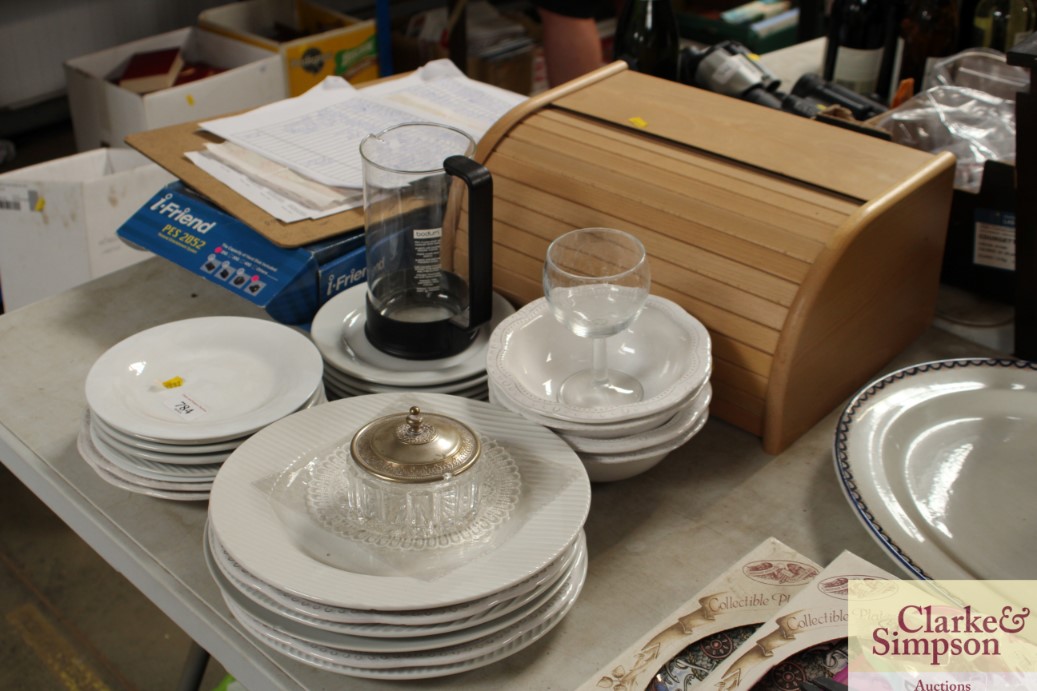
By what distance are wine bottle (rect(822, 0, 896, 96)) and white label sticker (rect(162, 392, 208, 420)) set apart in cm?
115

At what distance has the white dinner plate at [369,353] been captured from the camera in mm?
1053

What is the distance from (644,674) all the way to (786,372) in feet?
1.19

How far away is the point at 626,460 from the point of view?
36.6 inches

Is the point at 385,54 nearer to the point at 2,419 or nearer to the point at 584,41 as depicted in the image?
the point at 584,41

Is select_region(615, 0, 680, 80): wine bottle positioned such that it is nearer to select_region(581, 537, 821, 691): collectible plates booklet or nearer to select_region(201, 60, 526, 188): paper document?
select_region(201, 60, 526, 188): paper document

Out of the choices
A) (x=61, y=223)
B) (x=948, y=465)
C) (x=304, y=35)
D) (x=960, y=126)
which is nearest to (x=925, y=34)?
(x=960, y=126)

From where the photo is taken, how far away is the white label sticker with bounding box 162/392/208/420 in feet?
3.23

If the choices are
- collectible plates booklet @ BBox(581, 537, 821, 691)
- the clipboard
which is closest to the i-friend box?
the clipboard

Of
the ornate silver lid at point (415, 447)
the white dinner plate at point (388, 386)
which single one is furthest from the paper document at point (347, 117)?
the ornate silver lid at point (415, 447)

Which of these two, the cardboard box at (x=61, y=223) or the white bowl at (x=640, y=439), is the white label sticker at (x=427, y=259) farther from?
the cardboard box at (x=61, y=223)

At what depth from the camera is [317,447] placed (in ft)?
3.00

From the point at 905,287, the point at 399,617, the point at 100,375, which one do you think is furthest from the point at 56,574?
the point at 905,287

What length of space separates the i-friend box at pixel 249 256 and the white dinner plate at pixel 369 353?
1.8 inches

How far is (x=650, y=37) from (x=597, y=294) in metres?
1.01
